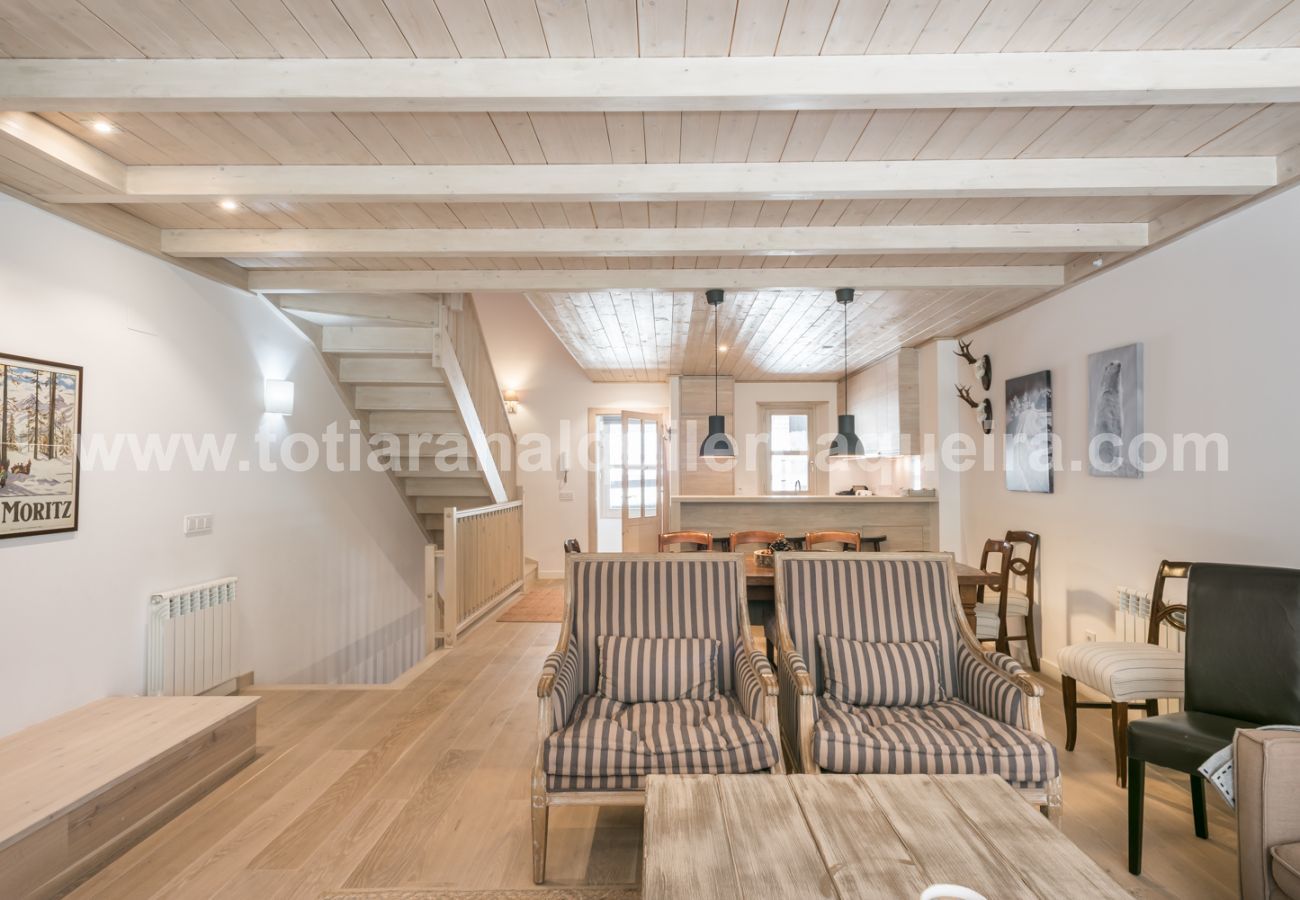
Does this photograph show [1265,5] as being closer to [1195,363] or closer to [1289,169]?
[1289,169]

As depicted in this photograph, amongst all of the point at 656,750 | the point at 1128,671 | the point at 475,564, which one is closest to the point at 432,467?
the point at 475,564

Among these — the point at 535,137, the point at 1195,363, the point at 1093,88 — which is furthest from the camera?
the point at 1195,363

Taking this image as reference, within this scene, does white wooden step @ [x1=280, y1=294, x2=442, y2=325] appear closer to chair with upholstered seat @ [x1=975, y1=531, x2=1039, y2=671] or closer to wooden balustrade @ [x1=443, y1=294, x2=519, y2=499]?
wooden balustrade @ [x1=443, y1=294, x2=519, y2=499]

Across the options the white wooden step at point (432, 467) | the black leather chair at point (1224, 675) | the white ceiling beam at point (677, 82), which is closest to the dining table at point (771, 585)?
the black leather chair at point (1224, 675)

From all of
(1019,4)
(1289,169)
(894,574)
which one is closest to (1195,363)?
(1289,169)

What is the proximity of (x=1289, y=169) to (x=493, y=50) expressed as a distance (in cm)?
304

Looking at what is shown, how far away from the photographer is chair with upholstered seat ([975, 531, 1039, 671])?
14.6 feet

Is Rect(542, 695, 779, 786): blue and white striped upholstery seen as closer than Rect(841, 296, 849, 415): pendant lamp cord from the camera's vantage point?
Yes

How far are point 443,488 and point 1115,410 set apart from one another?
540cm

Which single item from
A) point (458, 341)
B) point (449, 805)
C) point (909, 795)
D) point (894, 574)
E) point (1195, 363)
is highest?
point (458, 341)

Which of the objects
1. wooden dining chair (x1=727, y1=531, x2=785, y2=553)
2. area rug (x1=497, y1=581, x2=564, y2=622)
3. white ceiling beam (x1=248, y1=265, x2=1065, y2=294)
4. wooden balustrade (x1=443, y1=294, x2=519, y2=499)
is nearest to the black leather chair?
white ceiling beam (x1=248, y1=265, x2=1065, y2=294)

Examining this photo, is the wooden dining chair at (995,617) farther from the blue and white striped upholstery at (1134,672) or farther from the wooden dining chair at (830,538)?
the blue and white striped upholstery at (1134,672)

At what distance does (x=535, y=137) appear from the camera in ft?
8.88

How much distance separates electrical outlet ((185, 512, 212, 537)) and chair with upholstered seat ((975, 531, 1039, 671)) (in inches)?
180
